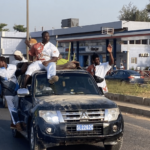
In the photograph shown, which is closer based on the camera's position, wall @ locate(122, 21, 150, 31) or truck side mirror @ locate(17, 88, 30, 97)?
truck side mirror @ locate(17, 88, 30, 97)

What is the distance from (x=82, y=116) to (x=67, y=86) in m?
1.31

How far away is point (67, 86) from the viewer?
7211mm

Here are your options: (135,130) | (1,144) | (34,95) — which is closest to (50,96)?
(34,95)

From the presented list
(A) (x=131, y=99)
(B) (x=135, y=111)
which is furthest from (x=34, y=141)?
(A) (x=131, y=99)

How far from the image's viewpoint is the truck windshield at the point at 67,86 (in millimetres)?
7078

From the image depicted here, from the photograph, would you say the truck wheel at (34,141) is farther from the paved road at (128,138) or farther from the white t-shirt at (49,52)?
the white t-shirt at (49,52)

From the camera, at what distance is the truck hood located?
6113 millimetres

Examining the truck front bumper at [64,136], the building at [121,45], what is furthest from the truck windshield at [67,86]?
the building at [121,45]

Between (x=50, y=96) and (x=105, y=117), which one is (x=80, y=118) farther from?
(x=50, y=96)

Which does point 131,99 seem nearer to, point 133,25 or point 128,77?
point 128,77

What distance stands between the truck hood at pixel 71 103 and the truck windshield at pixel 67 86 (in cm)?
29

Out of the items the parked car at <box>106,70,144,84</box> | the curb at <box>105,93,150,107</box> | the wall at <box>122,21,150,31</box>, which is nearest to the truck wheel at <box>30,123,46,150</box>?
the curb at <box>105,93,150,107</box>

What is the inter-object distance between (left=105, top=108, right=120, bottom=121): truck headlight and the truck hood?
81mm

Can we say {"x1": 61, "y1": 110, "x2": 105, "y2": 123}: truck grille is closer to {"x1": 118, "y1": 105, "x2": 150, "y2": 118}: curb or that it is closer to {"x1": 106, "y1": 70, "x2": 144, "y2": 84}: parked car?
{"x1": 118, "y1": 105, "x2": 150, "y2": 118}: curb
